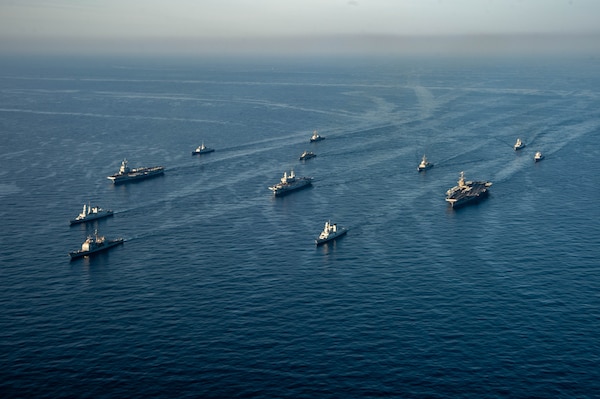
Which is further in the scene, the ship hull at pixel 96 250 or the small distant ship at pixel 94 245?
the small distant ship at pixel 94 245

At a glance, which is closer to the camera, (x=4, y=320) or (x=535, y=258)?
(x=4, y=320)

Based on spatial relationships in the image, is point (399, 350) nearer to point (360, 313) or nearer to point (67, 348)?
point (360, 313)

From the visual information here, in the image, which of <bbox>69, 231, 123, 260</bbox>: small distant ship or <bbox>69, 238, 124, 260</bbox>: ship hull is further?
<bbox>69, 231, 123, 260</bbox>: small distant ship

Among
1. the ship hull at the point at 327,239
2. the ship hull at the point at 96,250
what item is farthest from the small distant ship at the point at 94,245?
the ship hull at the point at 327,239

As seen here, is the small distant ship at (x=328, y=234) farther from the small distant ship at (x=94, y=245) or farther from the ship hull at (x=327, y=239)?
the small distant ship at (x=94, y=245)

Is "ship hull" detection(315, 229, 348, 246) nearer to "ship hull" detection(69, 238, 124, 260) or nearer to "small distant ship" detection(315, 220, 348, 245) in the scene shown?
"small distant ship" detection(315, 220, 348, 245)

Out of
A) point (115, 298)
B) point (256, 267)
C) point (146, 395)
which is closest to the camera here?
point (146, 395)

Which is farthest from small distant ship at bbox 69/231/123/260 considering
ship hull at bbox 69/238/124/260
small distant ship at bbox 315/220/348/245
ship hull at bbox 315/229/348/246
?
small distant ship at bbox 315/220/348/245

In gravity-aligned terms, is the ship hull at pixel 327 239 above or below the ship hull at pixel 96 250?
above

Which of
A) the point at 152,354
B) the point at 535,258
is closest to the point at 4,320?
the point at 152,354
